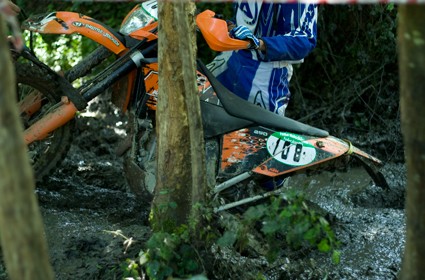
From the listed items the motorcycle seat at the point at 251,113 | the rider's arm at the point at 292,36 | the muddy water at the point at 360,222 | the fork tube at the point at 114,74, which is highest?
the rider's arm at the point at 292,36

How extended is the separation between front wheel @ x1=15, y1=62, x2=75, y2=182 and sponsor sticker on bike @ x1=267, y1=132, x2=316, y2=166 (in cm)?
127

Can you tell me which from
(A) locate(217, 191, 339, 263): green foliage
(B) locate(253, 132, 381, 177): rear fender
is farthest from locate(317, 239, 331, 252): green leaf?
(B) locate(253, 132, 381, 177): rear fender

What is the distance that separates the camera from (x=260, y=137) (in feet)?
14.5

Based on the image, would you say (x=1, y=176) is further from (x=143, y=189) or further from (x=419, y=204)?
(x=143, y=189)

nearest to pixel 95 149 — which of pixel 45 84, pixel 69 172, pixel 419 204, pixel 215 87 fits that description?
pixel 69 172

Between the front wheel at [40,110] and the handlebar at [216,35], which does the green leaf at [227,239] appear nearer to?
the handlebar at [216,35]

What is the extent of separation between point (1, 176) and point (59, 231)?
2127 millimetres

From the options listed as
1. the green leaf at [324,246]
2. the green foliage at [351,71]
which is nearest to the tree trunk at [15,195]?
the green leaf at [324,246]

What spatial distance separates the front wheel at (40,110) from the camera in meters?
4.59

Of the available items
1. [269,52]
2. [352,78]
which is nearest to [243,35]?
[269,52]

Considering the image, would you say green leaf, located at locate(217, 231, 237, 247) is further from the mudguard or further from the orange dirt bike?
the mudguard

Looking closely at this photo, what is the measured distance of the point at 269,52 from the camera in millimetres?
4352

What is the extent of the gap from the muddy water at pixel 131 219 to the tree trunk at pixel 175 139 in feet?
1.00

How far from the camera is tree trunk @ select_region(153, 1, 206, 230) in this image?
141 inches
